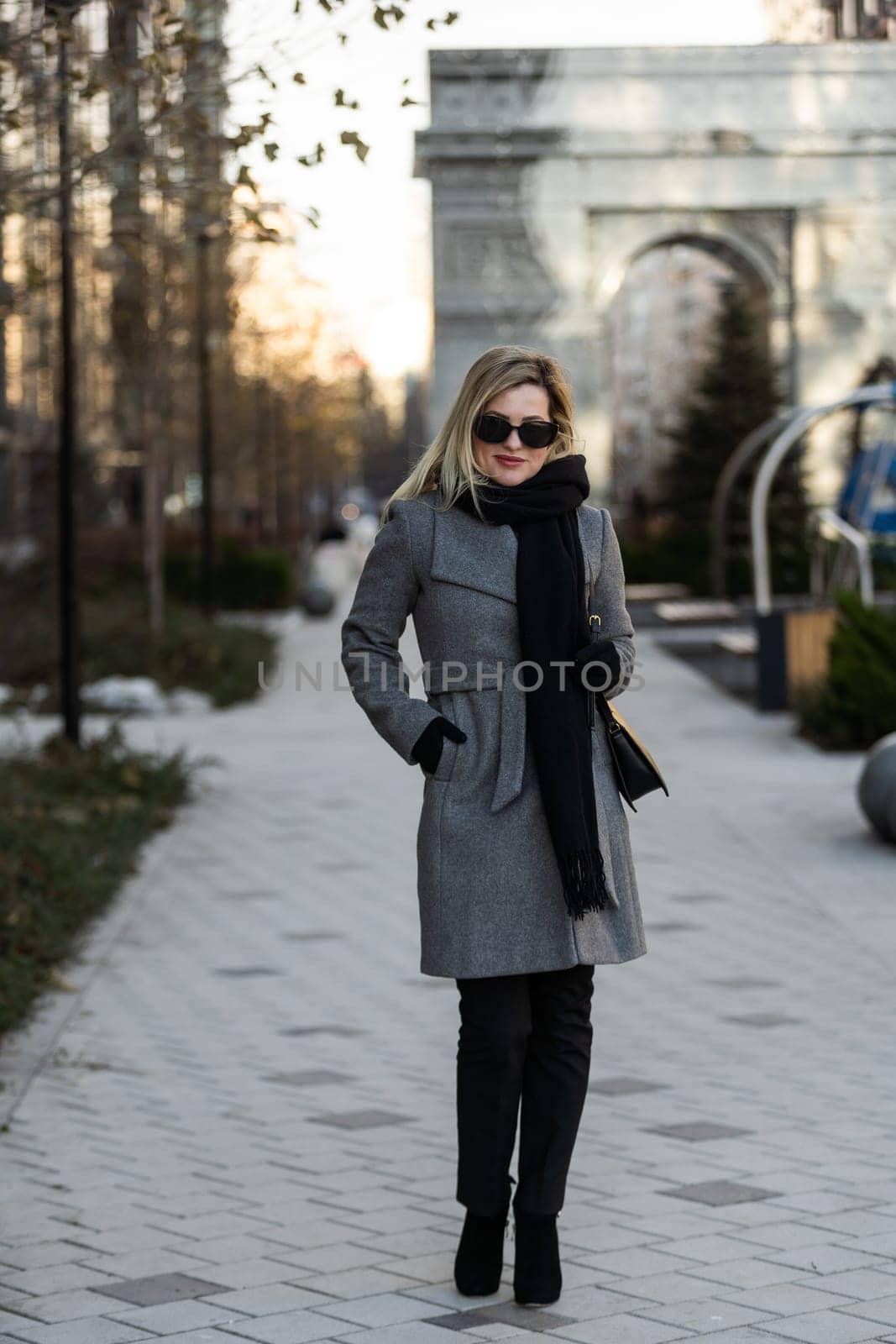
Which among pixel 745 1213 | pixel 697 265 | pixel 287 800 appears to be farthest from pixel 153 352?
pixel 697 265

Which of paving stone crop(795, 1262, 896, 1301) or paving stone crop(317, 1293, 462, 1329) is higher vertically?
paving stone crop(795, 1262, 896, 1301)

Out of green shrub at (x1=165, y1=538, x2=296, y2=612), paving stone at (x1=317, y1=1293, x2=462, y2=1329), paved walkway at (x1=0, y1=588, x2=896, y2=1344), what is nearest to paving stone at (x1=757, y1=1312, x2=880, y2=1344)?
paved walkway at (x1=0, y1=588, x2=896, y2=1344)

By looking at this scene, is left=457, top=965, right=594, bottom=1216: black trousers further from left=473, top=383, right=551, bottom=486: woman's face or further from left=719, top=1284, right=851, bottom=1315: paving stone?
left=473, top=383, right=551, bottom=486: woman's face

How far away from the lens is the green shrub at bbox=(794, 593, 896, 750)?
631 inches

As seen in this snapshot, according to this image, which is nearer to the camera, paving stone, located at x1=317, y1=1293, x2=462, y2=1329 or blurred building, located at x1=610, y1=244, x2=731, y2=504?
paving stone, located at x1=317, y1=1293, x2=462, y2=1329

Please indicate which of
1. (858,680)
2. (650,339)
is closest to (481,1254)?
(858,680)

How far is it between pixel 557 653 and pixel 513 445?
0.44 metres

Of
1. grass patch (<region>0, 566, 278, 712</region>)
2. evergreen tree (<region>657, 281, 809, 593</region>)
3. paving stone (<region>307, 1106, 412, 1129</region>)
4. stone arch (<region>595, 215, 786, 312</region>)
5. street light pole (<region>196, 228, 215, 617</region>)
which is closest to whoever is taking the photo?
paving stone (<region>307, 1106, 412, 1129</region>)

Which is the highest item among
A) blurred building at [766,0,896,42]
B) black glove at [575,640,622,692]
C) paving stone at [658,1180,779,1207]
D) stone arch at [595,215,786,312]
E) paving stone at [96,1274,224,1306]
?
blurred building at [766,0,896,42]

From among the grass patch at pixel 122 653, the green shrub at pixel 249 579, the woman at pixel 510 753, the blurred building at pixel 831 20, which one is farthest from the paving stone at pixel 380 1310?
the green shrub at pixel 249 579

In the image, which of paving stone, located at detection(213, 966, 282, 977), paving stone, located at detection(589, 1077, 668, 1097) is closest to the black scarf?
paving stone, located at detection(589, 1077, 668, 1097)

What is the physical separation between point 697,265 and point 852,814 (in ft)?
225

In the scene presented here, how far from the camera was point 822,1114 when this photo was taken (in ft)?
19.7

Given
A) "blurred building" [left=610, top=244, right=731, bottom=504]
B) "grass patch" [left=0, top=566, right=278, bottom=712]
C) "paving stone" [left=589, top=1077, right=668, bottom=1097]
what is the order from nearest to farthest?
"paving stone" [left=589, top=1077, right=668, bottom=1097]
"grass patch" [left=0, top=566, right=278, bottom=712]
"blurred building" [left=610, top=244, right=731, bottom=504]
